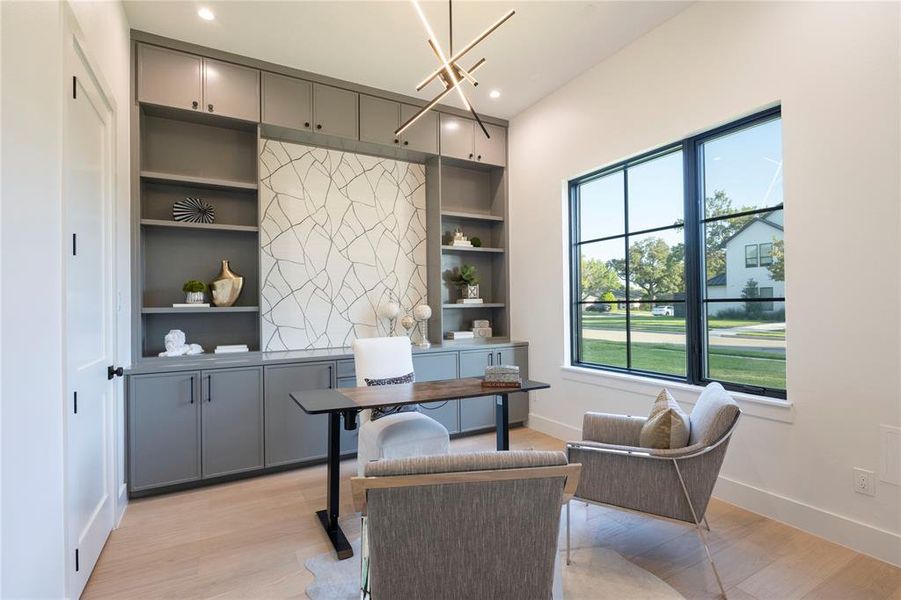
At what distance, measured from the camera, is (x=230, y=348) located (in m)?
3.58

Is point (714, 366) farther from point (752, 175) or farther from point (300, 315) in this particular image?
point (300, 315)

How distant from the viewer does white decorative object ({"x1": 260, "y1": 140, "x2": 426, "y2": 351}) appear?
3.91 meters

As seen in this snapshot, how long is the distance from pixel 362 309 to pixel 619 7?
3.18m

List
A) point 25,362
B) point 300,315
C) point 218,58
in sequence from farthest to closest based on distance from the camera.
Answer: point 300,315
point 218,58
point 25,362

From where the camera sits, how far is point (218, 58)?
3422mm

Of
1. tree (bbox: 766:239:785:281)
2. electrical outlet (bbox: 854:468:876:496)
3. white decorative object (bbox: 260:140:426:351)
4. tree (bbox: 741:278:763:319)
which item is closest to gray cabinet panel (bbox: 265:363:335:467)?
white decorative object (bbox: 260:140:426:351)

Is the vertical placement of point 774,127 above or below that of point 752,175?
above

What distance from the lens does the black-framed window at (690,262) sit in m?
2.76

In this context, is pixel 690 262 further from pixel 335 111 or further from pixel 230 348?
pixel 230 348

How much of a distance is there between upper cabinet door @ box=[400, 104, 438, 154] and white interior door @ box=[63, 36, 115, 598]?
7.70 ft

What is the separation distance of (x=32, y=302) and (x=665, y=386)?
11.4ft

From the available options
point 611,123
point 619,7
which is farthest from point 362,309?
point 619,7

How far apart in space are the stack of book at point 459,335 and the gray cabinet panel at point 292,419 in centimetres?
143

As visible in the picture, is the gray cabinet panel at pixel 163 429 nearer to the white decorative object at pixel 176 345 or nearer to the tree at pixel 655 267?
the white decorative object at pixel 176 345
